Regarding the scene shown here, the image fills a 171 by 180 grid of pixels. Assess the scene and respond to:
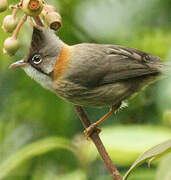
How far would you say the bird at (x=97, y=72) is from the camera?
4.20m

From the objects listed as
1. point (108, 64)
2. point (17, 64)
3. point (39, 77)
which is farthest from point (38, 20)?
point (108, 64)

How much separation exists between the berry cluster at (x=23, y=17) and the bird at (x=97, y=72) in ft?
3.27

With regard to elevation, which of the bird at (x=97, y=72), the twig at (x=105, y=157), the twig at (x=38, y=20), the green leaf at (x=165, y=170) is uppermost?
the twig at (x=38, y=20)

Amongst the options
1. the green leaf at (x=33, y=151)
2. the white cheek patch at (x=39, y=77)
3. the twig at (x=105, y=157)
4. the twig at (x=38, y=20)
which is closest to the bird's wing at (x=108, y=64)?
the white cheek patch at (x=39, y=77)

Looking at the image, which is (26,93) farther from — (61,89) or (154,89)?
(154,89)

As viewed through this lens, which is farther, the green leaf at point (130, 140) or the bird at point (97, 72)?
the bird at point (97, 72)

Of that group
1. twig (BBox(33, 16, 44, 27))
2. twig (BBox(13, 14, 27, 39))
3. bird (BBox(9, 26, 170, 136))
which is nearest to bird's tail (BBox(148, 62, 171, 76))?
bird (BBox(9, 26, 170, 136))

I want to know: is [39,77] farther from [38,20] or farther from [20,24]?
[20,24]

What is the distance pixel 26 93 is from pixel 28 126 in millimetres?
325

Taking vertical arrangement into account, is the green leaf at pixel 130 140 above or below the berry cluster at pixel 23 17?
below

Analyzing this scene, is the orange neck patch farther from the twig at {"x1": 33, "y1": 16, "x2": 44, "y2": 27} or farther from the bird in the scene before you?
the twig at {"x1": 33, "y1": 16, "x2": 44, "y2": 27}

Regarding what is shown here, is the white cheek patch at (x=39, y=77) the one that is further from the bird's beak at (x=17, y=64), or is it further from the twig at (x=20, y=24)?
the twig at (x=20, y=24)

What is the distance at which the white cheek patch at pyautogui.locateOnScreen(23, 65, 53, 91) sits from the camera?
12.9ft

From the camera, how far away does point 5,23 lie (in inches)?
117
